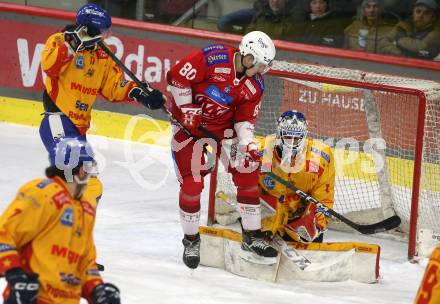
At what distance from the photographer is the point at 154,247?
6.29 metres

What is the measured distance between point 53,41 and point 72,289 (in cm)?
218

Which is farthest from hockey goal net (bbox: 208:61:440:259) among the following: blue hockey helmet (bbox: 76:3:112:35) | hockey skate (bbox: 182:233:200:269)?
blue hockey helmet (bbox: 76:3:112:35)

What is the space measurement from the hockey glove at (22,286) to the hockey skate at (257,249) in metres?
2.58

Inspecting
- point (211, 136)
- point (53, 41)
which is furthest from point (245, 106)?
point (53, 41)

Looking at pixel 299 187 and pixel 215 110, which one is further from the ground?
pixel 215 110

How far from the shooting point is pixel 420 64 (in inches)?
311

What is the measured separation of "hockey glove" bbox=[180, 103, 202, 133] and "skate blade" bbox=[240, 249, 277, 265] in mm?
720

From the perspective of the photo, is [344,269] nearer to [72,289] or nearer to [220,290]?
[220,290]

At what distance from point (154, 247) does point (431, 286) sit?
11.0 feet

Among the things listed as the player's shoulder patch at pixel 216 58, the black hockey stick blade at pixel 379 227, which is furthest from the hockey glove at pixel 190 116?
the black hockey stick blade at pixel 379 227

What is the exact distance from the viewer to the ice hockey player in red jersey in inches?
226

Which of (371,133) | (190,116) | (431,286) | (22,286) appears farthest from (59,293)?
(371,133)

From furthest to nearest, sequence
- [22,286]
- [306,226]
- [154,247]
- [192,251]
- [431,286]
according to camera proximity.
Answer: [154,247]
[306,226]
[192,251]
[22,286]
[431,286]

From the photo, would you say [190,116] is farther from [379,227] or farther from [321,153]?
[379,227]
